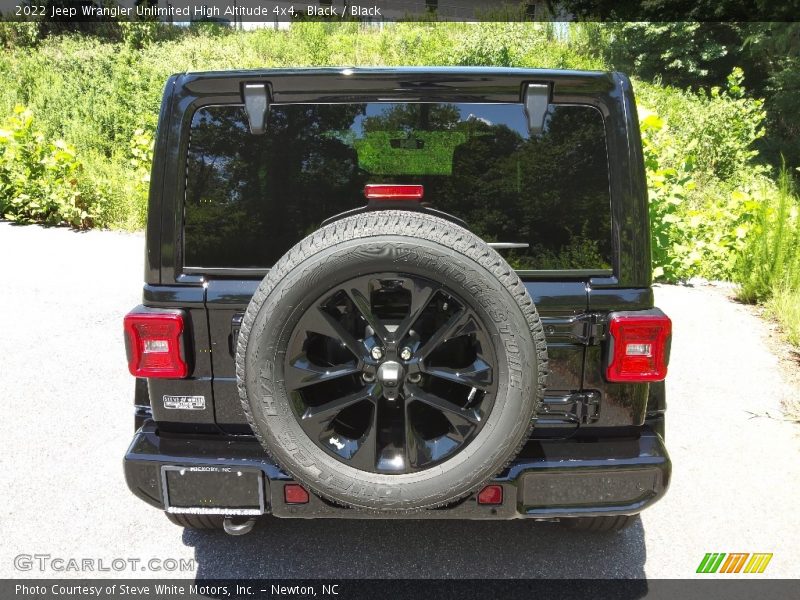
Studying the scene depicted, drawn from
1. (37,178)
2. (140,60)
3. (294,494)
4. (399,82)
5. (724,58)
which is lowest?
(294,494)

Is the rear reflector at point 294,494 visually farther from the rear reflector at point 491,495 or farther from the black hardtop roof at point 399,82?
the black hardtop roof at point 399,82

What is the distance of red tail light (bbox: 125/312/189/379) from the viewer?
2.34m

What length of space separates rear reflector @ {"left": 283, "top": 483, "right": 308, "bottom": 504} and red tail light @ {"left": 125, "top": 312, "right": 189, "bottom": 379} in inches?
21.8

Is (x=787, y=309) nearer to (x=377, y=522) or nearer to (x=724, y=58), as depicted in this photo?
(x=377, y=522)

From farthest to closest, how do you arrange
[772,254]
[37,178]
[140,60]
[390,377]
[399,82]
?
[140,60] → [37,178] → [772,254] → [399,82] → [390,377]

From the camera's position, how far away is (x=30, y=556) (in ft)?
9.73

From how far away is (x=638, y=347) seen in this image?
A: 232 centimetres

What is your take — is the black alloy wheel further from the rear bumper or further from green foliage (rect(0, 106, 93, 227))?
green foliage (rect(0, 106, 93, 227))

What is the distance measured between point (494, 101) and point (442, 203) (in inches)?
15.5

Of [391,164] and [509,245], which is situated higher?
[391,164]

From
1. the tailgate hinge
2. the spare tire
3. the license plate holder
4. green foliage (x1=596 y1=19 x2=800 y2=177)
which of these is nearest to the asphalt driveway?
the license plate holder

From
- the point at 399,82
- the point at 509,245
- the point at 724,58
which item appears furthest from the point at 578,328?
the point at 724,58

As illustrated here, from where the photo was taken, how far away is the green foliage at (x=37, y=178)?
10.0 meters

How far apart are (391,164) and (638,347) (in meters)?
1.09
